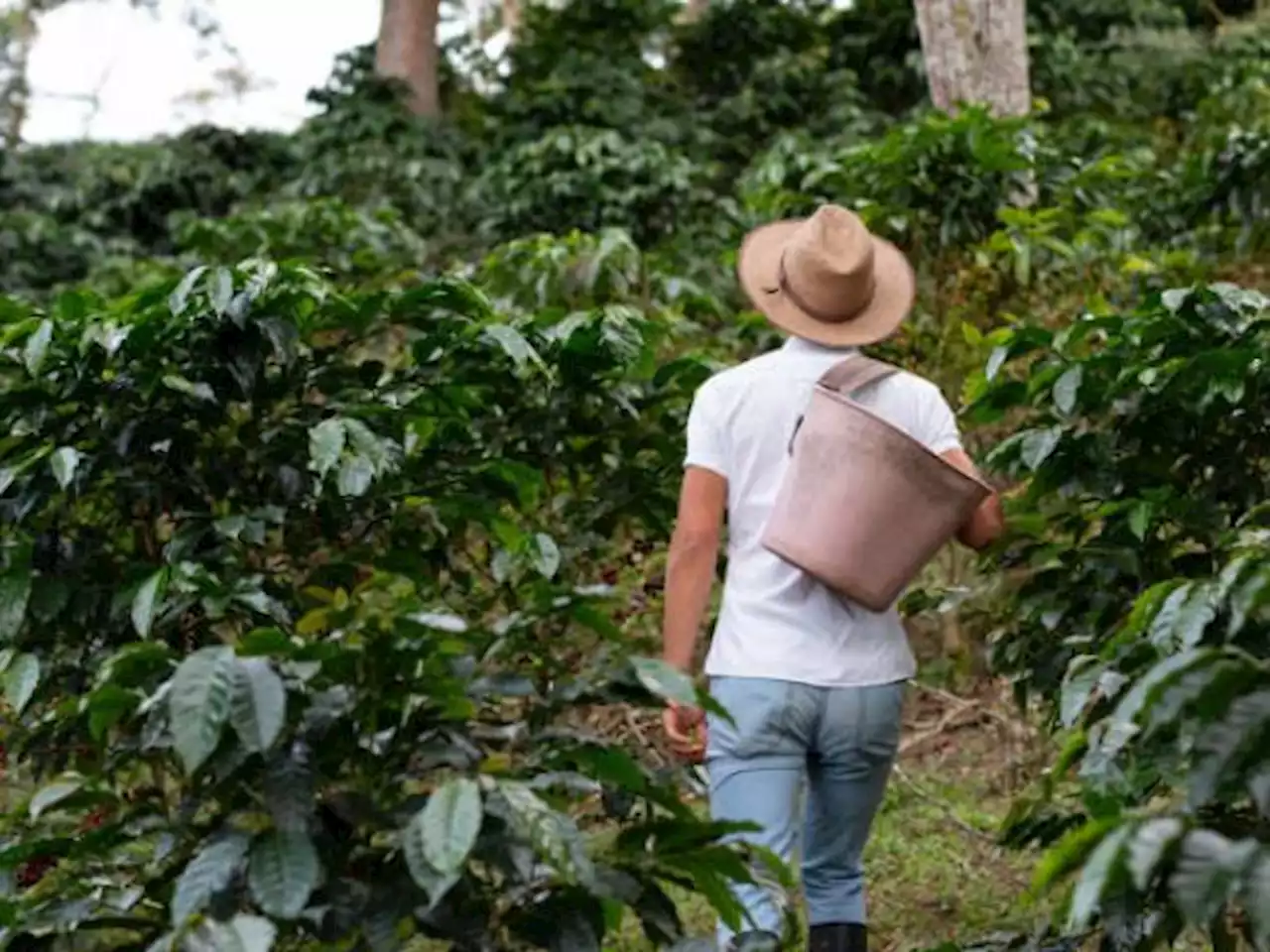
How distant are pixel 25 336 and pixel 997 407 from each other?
5.49 feet

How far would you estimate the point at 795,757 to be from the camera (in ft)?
8.30

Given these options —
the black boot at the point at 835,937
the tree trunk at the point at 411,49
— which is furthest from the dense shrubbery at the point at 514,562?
the tree trunk at the point at 411,49

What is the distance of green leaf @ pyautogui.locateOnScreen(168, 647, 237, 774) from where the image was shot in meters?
1.45

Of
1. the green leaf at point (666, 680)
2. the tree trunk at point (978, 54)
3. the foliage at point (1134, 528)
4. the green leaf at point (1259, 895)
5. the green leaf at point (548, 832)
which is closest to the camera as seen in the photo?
the green leaf at point (1259, 895)

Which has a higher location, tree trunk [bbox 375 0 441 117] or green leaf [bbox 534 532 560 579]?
tree trunk [bbox 375 0 441 117]

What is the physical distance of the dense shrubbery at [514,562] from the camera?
1553mm

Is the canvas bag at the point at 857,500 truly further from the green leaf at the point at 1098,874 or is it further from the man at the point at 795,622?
the green leaf at the point at 1098,874

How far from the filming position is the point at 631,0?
11086mm

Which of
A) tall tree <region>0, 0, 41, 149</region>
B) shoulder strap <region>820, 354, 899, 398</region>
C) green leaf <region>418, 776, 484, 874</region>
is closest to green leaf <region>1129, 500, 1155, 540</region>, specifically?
shoulder strap <region>820, 354, 899, 398</region>

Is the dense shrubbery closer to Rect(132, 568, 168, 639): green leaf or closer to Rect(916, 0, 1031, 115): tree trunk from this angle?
Answer: Rect(132, 568, 168, 639): green leaf

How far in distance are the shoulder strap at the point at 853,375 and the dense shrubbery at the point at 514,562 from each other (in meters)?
0.29

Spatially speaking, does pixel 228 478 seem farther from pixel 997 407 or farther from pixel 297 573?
pixel 997 407

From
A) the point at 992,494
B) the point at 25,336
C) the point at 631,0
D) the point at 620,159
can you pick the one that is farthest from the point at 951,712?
the point at 631,0

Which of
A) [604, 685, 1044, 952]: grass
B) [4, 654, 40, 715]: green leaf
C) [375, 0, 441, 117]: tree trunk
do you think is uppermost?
[375, 0, 441, 117]: tree trunk
